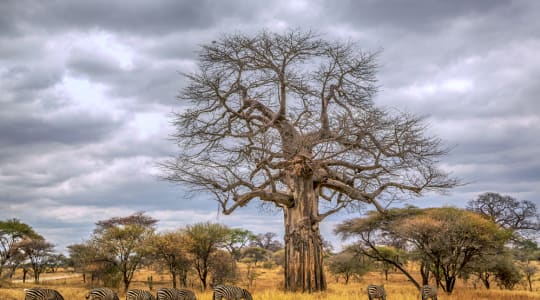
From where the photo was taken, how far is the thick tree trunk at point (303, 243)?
49.1 feet

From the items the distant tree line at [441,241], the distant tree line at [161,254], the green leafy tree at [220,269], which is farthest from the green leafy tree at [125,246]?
the distant tree line at [441,241]

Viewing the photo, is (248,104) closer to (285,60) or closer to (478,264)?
(285,60)

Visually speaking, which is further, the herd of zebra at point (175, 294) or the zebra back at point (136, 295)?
the zebra back at point (136, 295)

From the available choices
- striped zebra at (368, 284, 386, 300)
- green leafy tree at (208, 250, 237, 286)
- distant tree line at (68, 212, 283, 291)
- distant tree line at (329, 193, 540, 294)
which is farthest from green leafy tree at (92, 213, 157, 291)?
striped zebra at (368, 284, 386, 300)

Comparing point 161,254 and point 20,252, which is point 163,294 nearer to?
point 161,254

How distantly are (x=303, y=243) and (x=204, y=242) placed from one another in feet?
38.3

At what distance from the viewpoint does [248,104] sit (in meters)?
16.3

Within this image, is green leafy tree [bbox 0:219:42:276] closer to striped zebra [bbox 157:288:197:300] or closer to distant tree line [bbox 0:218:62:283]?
distant tree line [bbox 0:218:62:283]

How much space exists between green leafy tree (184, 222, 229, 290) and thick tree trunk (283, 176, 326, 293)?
10.7 meters

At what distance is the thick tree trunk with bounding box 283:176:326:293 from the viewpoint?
15.0 meters

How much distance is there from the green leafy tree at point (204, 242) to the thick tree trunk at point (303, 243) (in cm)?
1072

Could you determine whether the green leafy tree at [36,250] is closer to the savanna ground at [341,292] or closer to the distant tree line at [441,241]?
the savanna ground at [341,292]

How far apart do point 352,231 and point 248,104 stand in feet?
29.6

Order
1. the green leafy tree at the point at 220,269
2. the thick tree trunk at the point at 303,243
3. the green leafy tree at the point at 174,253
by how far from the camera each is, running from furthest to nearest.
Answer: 1. the green leafy tree at the point at 220,269
2. the green leafy tree at the point at 174,253
3. the thick tree trunk at the point at 303,243
